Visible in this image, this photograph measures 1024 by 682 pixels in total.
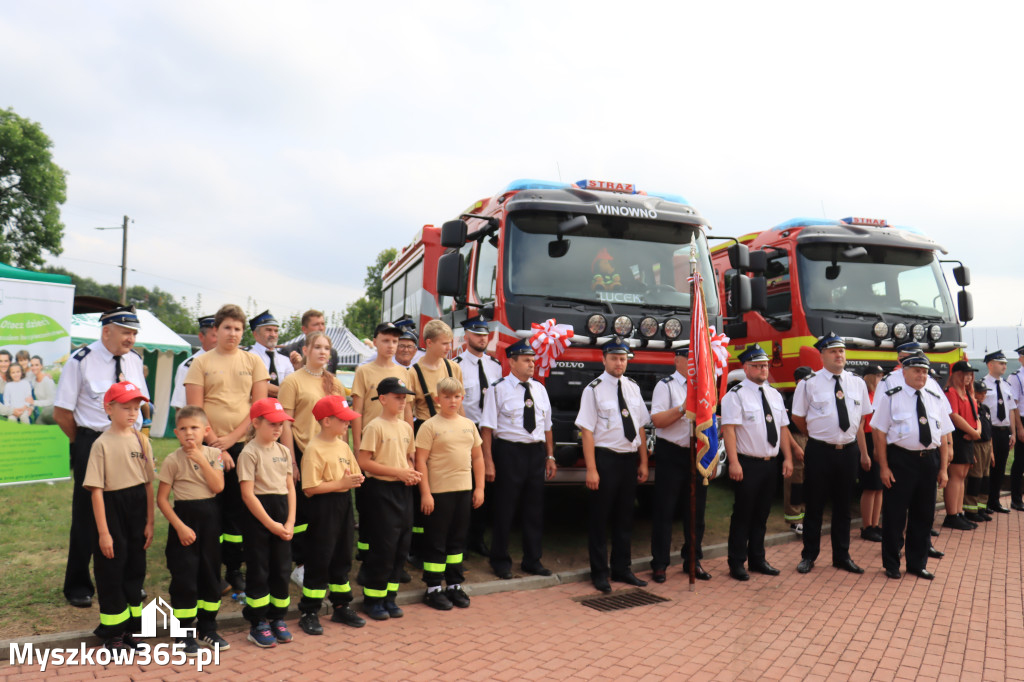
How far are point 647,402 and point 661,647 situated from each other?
270 cm

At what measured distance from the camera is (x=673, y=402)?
6.70 metres

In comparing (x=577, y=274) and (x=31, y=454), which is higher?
(x=577, y=274)

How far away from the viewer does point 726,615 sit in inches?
225

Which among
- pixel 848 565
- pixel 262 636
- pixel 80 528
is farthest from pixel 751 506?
pixel 80 528

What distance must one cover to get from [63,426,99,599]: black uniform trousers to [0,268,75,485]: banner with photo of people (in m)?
4.65

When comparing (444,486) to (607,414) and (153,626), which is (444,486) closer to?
(607,414)

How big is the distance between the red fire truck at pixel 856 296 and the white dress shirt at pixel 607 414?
347 centimetres

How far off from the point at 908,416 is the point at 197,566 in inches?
247

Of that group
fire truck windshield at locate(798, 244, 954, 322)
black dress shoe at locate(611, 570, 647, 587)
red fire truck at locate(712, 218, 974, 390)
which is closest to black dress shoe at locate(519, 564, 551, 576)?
black dress shoe at locate(611, 570, 647, 587)

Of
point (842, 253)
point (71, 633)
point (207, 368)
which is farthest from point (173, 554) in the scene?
point (842, 253)

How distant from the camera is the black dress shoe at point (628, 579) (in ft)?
21.5

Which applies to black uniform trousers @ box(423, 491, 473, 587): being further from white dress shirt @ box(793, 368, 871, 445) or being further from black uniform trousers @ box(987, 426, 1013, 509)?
black uniform trousers @ box(987, 426, 1013, 509)

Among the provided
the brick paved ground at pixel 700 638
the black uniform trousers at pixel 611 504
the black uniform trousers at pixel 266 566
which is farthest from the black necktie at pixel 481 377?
the black uniform trousers at pixel 266 566

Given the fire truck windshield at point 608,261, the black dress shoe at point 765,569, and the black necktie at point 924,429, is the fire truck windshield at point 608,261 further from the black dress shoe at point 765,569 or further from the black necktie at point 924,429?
the black dress shoe at point 765,569
